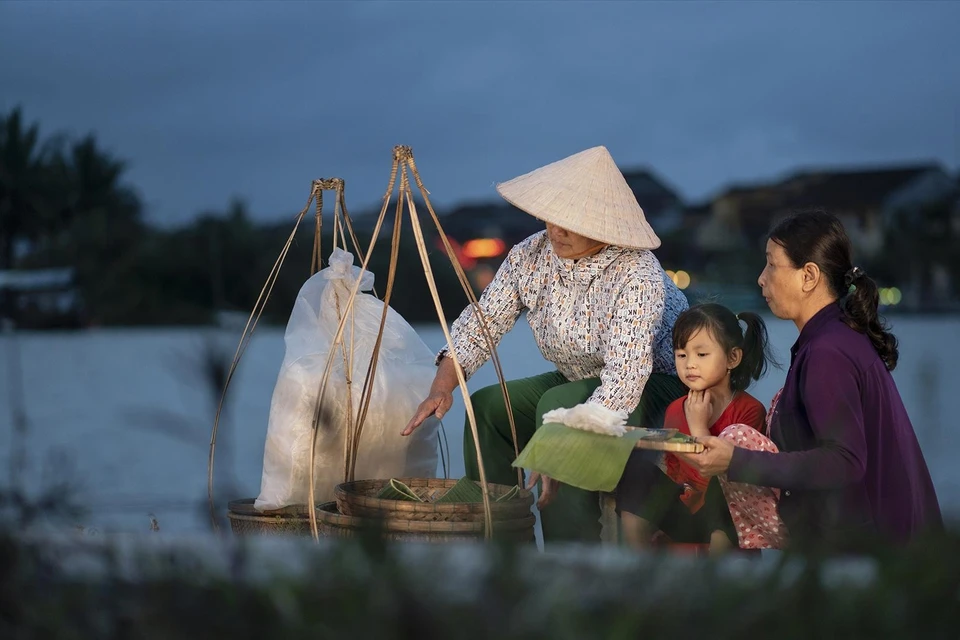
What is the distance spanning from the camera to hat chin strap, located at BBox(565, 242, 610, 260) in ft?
10.2

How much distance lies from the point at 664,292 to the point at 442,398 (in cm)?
68

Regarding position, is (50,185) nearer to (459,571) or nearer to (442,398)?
(442,398)

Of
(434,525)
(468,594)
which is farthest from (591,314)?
(468,594)

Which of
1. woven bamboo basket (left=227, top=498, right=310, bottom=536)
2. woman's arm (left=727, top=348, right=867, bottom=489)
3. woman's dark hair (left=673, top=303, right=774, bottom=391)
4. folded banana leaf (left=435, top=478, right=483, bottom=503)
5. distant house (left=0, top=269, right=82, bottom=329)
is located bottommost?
woven bamboo basket (left=227, top=498, right=310, bottom=536)

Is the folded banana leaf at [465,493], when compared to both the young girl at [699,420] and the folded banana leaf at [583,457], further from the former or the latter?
the folded banana leaf at [583,457]

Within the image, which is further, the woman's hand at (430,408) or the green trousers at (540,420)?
the woman's hand at (430,408)

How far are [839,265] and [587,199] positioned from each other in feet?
2.40

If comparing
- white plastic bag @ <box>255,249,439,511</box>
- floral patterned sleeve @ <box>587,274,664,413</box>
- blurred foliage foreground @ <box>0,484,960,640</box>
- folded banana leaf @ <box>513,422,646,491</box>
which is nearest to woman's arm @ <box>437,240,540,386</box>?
white plastic bag @ <box>255,249,439,511</box>

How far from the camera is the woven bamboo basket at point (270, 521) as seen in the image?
3.13 meters

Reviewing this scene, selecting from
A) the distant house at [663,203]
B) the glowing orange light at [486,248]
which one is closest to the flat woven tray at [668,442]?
the glowing orange light at [486,248]

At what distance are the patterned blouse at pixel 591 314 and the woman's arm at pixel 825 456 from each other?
606 mm

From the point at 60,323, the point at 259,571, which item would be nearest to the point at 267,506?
the point at 259,571

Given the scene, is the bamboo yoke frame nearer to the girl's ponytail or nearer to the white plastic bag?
the white plastic bag

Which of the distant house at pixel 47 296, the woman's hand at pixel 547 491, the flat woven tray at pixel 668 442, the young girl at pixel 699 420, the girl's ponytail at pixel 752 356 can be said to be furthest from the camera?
the distant house at pixel 47 296
